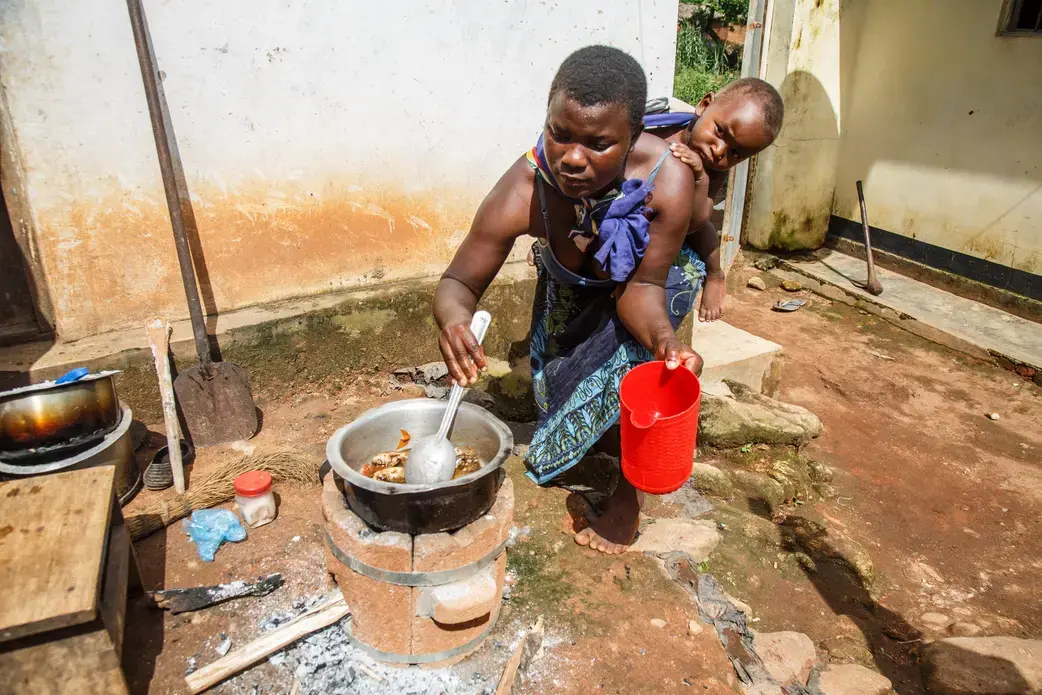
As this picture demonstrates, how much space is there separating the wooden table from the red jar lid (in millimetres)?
695

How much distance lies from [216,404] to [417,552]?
1.98 meters

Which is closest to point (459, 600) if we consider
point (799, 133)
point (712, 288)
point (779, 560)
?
point (779, 560)

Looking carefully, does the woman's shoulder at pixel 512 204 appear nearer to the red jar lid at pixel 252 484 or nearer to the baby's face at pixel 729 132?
the baby's face at pixel 729 132

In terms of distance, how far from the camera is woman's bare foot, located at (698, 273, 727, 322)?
3486mm

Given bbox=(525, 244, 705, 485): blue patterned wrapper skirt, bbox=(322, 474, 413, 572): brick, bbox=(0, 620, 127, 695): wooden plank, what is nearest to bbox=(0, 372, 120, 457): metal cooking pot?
bbox=(0, 620, 127, 695): wooden plank

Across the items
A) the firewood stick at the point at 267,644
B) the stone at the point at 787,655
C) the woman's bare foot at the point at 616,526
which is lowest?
the stone at the point at 787,655

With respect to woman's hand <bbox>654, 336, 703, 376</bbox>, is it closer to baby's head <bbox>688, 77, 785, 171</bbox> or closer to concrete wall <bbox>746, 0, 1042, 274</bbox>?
baby's head <bbox>688, 77, 785, 171</bbox>

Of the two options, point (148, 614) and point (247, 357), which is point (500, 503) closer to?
point (148, 614)

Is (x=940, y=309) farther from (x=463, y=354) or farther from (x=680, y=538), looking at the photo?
(x=463, y=354)

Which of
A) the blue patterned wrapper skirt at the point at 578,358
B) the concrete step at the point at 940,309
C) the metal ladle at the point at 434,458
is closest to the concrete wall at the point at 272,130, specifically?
the blue patterned wrapper skirt at the point at 578,358

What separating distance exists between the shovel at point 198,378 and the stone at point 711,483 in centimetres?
239

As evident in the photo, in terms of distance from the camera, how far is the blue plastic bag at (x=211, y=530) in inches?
113

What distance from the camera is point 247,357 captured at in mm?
3850

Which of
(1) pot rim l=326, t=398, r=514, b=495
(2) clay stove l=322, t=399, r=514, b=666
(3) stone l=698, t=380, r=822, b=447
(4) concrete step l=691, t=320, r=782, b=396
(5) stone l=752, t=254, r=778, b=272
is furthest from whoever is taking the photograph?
(5) stone l=752, t=254, r=778, b=272
